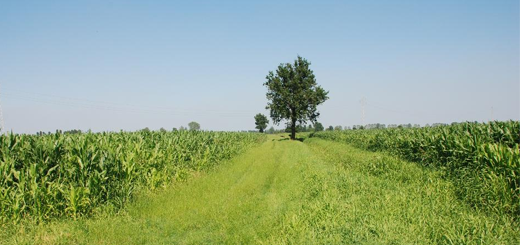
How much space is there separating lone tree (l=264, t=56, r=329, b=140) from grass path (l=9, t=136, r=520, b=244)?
46419 mm

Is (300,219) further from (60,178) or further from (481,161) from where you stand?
(481,161)

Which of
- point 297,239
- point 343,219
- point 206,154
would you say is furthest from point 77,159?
point 206,154

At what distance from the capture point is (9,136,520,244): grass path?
5508mm

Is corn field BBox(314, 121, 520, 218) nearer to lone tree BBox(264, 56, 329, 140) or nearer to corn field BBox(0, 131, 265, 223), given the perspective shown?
corn field BBox(0, 131, 265, 223)

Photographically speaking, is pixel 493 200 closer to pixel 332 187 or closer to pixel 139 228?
pixel 332 187

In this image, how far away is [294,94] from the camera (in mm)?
57156

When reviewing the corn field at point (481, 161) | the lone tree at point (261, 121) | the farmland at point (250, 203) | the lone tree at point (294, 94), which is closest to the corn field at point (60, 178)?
the farmland at point (250, 203)

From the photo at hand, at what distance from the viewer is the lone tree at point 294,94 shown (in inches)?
2238

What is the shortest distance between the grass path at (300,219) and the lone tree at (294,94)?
4642cm

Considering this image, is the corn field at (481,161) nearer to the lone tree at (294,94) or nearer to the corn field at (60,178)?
the corn field at (60,178)

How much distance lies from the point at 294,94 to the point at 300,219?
169 feet

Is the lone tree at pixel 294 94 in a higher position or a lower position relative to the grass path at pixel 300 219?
higher

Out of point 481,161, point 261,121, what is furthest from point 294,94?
point 261,121

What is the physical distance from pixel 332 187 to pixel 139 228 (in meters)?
5.78
